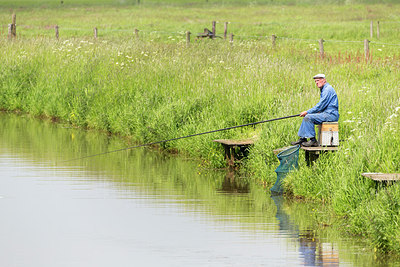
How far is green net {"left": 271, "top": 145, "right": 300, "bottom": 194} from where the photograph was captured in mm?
13156

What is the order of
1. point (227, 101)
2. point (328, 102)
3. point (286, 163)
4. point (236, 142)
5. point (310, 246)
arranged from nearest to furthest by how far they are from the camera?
1. point (310, 246)
2. point (328, 102)
3. point (286, 163)
4. point (236, 142)
5. point (227, 101)

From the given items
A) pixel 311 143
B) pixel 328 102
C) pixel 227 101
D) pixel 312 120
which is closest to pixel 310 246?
pixel 311 143

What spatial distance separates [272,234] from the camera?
10.7 m

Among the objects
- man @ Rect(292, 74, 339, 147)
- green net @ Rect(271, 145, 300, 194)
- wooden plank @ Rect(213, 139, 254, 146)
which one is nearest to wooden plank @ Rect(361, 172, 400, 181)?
man @ Rect(292, 74, 339, 147)

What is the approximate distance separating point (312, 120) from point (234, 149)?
334cm

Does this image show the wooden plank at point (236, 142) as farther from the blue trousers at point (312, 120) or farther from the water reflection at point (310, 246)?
the water reflection at point (310, 246)

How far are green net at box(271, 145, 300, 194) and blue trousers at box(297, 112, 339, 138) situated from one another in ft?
0.88

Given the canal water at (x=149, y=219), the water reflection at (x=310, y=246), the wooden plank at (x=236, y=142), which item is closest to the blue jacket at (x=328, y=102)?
the canal water at (x=149, y=219)

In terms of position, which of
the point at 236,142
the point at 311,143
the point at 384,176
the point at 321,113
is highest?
the point at 321,113

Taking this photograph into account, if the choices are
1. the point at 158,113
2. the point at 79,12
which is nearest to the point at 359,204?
the point at 158,113

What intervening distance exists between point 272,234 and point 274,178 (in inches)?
141

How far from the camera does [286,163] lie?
13.3 metres

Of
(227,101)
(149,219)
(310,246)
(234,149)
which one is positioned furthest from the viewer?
(227,101)

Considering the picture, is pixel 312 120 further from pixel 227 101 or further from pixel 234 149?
pixel 227 101
